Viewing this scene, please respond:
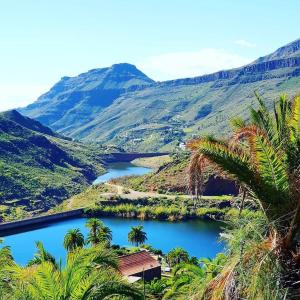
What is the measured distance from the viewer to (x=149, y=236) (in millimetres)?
85438

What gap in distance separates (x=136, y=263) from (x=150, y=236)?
3983cm

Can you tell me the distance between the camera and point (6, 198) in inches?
4594

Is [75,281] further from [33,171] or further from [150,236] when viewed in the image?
[33,171]

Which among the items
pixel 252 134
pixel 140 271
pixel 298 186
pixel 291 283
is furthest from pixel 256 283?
pixel 140 271

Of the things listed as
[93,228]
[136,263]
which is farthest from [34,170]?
[136,263]

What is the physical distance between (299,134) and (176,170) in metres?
112

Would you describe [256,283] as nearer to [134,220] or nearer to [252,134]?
[252,134]

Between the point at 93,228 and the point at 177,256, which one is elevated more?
the point at 93,228

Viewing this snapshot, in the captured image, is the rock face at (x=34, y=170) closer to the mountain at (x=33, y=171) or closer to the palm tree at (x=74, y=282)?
the mountain at (x=33, y=171)

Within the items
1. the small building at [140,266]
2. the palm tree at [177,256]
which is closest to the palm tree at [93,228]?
the palm tree at [177,256]

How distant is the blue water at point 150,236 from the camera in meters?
75.9

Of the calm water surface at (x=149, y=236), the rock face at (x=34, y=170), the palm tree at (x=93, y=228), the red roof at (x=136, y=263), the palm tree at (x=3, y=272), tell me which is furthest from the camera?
the rock face at (x=34, y=170)

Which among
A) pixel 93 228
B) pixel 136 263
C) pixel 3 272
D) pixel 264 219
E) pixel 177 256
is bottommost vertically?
pixel 177 256

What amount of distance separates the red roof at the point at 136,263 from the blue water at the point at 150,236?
2433 centimetres
